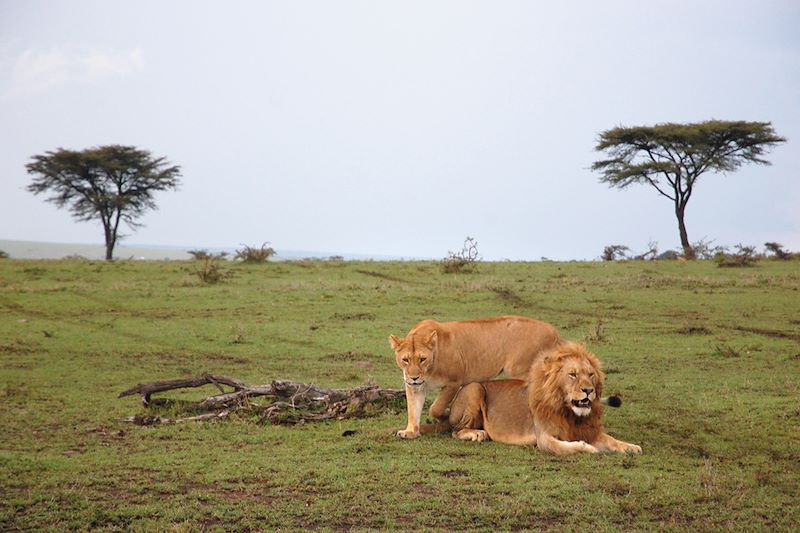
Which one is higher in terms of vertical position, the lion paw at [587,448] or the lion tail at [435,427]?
the lion paw at [587,448]

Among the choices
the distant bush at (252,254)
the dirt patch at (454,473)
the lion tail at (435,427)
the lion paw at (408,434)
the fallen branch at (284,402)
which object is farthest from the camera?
the distant bush at (252,254)

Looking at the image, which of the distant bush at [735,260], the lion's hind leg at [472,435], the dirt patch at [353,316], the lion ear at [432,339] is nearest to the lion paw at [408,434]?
the lion's hind leg at [472,435]

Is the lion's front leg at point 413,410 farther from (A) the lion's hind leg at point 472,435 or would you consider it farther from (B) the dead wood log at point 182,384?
(B) the dead wood log at point 182,384

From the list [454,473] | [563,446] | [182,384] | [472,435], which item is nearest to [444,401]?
[472,435]

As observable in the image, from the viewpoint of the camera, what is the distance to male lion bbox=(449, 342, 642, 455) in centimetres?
834

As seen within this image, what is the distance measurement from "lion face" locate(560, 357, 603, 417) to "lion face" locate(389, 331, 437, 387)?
1.33m

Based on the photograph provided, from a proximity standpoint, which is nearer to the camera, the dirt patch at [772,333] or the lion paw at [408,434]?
the lion paw at [408,434]

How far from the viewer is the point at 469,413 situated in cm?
929

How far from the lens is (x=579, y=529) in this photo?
643 cm

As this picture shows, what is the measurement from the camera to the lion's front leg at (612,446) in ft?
27.8

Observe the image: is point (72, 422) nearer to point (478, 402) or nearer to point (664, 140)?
point (478, 402)

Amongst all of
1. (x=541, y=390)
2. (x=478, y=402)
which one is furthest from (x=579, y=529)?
(x=478, y=402)

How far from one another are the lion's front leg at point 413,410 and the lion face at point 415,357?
0.13m

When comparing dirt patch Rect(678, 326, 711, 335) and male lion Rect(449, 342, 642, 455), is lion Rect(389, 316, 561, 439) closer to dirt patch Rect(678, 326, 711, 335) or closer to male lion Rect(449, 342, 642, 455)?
male lion Rect(449, 342, 642, 455)
